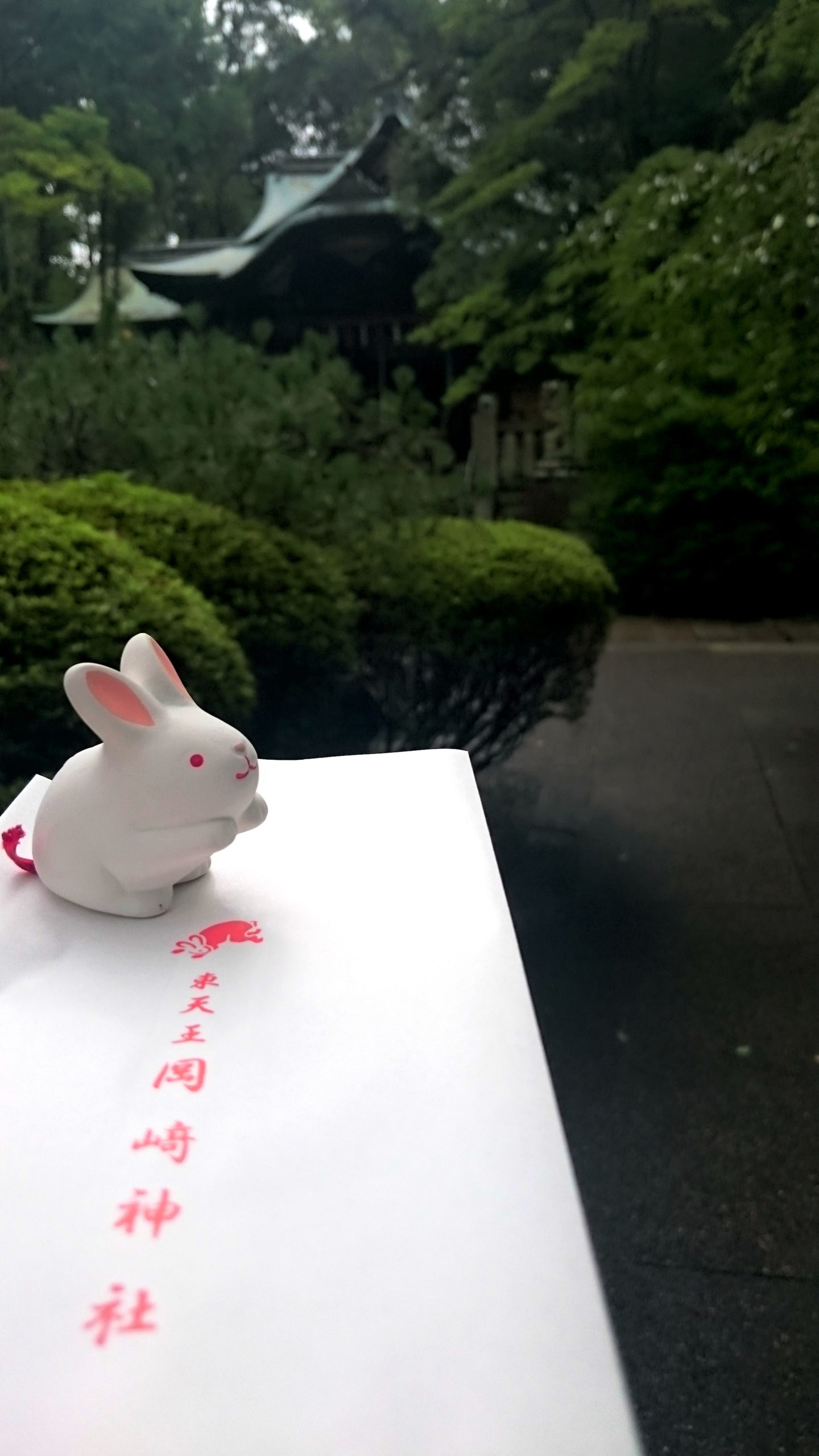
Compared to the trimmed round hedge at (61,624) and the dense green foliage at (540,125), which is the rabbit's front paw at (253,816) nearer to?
the trimmed round hedge at (61,624)

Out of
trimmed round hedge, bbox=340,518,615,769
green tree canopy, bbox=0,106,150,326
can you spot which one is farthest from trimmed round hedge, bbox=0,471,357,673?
green tree canopy, bbox=0,106,150,326

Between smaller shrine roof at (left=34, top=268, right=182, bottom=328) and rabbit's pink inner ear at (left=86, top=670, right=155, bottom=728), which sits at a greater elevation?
smaller shrine roof at (left=34, top=268, right=182, bottom=328)

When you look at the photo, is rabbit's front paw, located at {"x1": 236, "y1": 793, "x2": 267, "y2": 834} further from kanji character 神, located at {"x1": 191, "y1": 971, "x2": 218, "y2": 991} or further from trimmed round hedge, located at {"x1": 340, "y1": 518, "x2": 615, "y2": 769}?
trimmed round hedge, located at {"x1": 340, "y1": 518, "x2": 615, "y2": 769}

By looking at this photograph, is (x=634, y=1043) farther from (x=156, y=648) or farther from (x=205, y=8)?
(x=205, y=8)

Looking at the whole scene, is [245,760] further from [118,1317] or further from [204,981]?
[118,1317]

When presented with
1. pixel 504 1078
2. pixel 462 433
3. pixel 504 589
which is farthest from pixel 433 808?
pixel 462 433

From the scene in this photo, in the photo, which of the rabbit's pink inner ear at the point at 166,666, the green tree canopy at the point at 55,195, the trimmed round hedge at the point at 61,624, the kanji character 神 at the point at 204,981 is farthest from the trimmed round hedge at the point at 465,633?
the kanji character 神 at the point at 204,981
